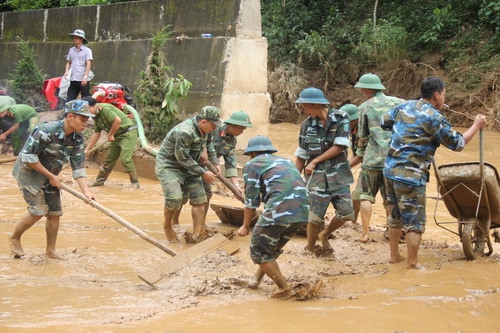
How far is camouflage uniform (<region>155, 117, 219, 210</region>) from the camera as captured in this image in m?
7.81

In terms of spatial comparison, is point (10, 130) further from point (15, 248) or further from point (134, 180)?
point (15, 248)

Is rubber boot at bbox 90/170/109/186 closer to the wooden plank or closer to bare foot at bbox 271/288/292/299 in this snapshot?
the wooden plank

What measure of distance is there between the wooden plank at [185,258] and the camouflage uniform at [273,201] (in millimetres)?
886

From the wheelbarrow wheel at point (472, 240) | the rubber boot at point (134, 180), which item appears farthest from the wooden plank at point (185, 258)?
the rubber boot at point (134, 180)

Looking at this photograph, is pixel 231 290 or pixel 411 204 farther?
pixel 411 204

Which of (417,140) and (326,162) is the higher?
(417,140)

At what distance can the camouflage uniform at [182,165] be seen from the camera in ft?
25.6

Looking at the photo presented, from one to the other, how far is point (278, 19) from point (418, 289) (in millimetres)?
13289

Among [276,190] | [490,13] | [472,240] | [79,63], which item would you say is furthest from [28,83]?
[276,190]

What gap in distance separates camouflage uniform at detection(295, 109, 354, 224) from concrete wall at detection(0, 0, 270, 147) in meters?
5.03

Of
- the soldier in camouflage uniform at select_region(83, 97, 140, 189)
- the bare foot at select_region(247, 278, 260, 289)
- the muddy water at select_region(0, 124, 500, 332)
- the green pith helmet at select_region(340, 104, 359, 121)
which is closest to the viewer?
the muddy water at select_region(0, 124, 500, 332)

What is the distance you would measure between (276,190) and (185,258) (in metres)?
1.33

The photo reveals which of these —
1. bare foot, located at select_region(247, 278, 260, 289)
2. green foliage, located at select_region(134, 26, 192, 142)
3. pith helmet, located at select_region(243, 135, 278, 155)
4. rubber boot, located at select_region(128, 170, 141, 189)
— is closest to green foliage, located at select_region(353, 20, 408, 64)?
green foliage, located at select_region(134, 26, 192, 142)

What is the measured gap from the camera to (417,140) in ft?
21.6
